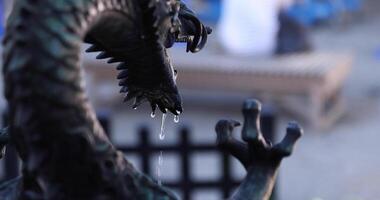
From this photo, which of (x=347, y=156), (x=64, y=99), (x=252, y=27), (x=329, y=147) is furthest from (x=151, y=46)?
(x=252, y=27)

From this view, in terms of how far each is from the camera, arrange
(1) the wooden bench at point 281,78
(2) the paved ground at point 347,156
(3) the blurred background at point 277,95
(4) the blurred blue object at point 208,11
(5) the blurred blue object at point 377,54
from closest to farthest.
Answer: (2) the paved ground at point 347,156
(3) the blurred background at point 277,95
(1) the wooden bench at point 281,78
(5) the blurred blue object at point 377,54
(4) the blurred blue object at point 208,11

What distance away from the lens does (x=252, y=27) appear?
6527 mm

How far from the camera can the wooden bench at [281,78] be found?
6.11 meters

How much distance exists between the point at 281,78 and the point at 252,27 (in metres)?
0.61

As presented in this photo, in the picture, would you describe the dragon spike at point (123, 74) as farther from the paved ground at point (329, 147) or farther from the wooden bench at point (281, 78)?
the wooden bench at point (281, 78)

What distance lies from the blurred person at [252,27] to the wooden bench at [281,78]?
0.40 feet

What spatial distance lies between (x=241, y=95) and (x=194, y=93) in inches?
20.8

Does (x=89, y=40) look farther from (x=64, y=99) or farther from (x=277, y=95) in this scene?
(x=277, y=95)

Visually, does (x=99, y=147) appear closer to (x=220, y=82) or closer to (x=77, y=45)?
(x=77, y=45)

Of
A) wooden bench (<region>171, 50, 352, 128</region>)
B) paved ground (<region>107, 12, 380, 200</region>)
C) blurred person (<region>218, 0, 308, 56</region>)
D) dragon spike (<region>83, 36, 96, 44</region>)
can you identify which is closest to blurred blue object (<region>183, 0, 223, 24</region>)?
paved ground (<region>107, 12, 380, 200</region>)

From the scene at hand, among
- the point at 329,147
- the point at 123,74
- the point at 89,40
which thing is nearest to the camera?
the point at 89,40

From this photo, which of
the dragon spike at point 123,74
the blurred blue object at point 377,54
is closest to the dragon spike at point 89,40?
the dragon spike at point 123,74

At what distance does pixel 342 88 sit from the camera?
7.20m

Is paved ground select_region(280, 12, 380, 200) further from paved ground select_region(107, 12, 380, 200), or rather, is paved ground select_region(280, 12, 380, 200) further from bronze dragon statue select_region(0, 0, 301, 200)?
bronze dragon statue select_region(0, 0, 301, 200)
